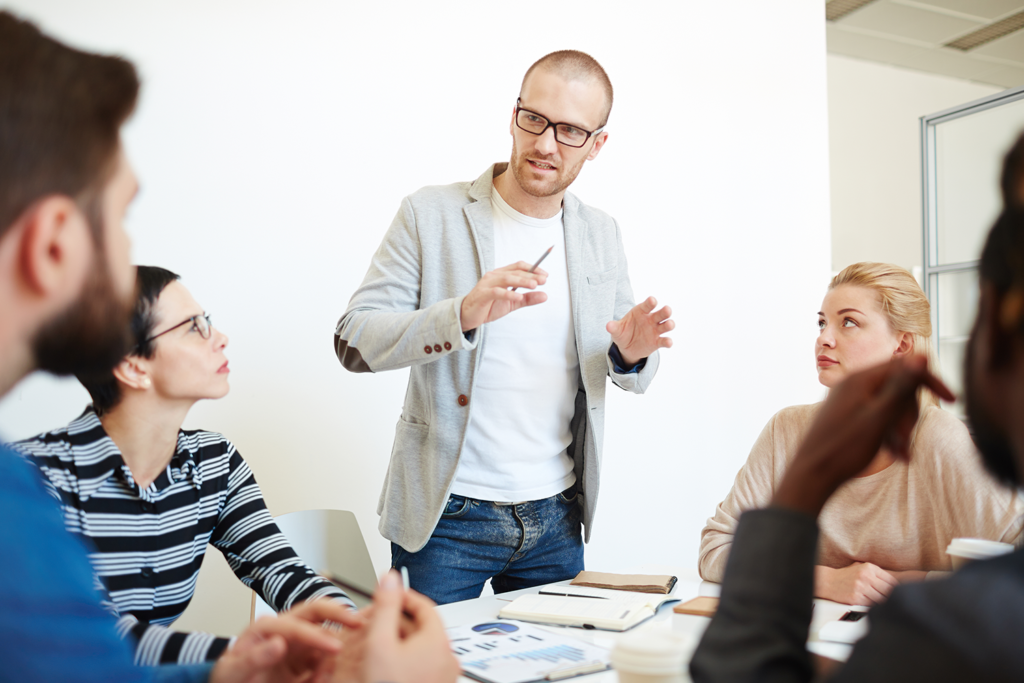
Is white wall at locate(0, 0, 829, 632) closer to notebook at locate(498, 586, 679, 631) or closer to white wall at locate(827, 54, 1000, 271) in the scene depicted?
notebook at locate(498, 586, 679, 631)

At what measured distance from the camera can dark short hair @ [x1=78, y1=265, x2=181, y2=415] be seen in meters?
1.45

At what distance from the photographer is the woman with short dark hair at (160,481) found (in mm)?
1376

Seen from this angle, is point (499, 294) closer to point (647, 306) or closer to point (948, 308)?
point (647, 306)

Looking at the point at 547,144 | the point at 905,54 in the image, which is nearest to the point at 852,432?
the point at 547,144

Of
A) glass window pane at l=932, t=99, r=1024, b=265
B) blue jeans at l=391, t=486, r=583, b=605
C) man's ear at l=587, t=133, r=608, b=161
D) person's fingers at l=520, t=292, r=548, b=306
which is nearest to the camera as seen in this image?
person's fingers at l=520, t=292, r=548, b=306

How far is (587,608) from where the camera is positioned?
1475 millimetres

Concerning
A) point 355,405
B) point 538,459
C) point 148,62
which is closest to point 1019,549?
point 538,459

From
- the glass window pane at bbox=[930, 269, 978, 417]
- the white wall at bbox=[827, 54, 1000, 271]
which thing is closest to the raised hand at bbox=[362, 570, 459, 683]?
the glass window pane at bbox=[930, 269, 978, 417]

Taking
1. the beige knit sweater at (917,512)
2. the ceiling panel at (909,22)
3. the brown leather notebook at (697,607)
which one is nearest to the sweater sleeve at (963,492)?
the beige knit sweater at (917,512)

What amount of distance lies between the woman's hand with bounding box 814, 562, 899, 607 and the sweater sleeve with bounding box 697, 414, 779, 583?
23cm

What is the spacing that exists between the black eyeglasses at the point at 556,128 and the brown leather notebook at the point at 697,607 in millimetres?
1114

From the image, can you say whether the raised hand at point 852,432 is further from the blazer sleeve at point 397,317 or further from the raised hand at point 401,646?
the blazer sleeve at point 397,317

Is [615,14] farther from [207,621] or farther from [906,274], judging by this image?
[207,621]

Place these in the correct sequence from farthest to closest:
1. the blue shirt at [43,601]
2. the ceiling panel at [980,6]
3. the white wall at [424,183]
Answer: the ceiling panel at [980,6] < the white wall at [424,183] < the blue shirt at [43,601]
